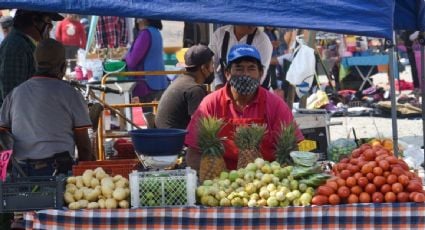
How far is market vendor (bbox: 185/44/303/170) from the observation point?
5883mm

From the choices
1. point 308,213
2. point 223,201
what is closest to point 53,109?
point 223,201

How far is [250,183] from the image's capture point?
16.4ft

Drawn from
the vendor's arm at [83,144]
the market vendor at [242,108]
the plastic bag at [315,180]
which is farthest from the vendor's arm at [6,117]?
the plastic bag at [315,180]

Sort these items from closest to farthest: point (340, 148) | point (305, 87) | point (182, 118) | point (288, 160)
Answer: point (288, 160) → point (340, 148) → point (182, 118) → point (305, 87)

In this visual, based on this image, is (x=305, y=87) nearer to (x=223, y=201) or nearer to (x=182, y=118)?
(x=182, y=118)

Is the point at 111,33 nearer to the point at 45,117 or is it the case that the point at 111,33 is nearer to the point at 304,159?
the point at 45,117

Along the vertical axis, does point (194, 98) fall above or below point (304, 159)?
above

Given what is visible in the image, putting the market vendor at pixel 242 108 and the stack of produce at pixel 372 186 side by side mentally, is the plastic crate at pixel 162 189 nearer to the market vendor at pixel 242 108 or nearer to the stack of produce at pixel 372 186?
the stack of produce at pixel 372 186

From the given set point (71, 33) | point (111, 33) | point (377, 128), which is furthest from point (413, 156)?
point (71, 33)

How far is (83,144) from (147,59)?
4.93 meters

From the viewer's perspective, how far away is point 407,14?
636cm

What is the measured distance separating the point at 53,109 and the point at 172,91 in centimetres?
167

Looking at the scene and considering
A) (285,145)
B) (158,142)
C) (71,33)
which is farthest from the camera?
(71,33)

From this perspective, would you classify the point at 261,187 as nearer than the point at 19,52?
Yes
